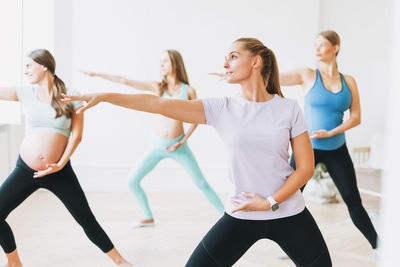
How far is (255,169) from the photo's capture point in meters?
1.76

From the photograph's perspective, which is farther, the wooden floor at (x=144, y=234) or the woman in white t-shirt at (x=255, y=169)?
the wooden floor at (x=144, y=234)

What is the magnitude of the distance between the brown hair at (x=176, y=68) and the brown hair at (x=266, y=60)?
2.02m

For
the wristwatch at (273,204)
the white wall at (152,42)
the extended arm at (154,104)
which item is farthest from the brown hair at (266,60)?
the white wall at (152,42)

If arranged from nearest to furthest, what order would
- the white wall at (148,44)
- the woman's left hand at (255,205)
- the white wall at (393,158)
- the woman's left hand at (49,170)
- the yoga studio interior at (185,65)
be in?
the white wall at (393,158)
the woman's left hand at (255,205)
the woman's left hand at (49,170)
the yoga studio interior at (185,65)
the white wall at (148,44)

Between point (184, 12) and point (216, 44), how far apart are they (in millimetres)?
556

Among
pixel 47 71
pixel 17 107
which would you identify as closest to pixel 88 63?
pixel 17 107

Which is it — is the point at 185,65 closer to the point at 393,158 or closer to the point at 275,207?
the point at 275,207

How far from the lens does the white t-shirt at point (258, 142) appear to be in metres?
1.74

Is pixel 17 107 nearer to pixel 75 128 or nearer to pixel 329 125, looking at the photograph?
pixel 75 128

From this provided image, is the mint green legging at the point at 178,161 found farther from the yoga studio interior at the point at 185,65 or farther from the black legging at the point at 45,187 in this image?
the black legging at the point at 45,187

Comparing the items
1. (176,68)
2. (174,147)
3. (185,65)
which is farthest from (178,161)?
(185,65)

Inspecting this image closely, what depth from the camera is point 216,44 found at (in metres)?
5.59

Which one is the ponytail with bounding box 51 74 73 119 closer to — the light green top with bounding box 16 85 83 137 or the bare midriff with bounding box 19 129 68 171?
the light green top with bounding box 16 85 83 137

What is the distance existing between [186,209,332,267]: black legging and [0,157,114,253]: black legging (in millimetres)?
1148
